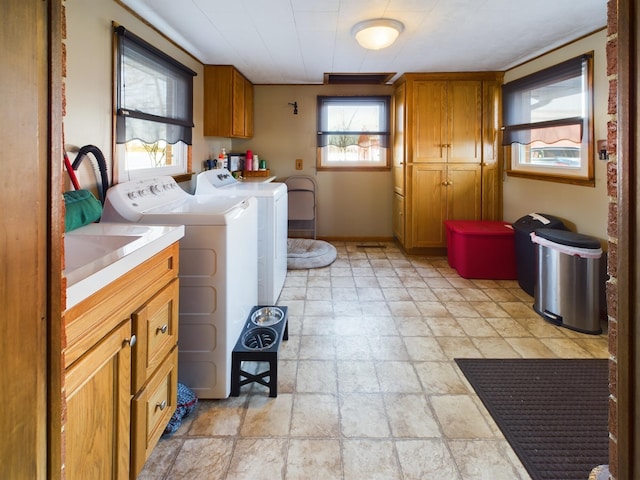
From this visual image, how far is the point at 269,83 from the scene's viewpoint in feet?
17.4

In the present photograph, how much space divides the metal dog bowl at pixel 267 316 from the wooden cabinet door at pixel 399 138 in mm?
2833

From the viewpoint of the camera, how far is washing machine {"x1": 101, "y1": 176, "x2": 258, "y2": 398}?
186 cm

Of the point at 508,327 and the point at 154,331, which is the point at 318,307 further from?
the point at 154,331

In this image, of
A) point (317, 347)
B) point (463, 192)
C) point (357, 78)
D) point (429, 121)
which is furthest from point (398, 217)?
point (317, 347)

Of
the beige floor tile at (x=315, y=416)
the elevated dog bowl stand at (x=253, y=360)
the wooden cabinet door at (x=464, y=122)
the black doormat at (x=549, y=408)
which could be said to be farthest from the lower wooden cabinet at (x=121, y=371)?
the wooden cabinet door at (x=464, y=122)

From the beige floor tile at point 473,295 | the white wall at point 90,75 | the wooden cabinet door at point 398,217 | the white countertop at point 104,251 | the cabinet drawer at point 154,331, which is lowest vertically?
the beige floor tile at point 473,295

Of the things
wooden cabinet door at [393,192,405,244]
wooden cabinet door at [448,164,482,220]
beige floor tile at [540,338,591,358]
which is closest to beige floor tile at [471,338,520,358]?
beige floor tile at [540,338,591,358]

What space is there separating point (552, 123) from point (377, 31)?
1.79m

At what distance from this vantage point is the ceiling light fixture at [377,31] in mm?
2959

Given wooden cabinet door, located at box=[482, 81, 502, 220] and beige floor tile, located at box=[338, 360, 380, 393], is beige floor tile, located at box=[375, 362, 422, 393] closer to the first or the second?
beige floor tile, located at box=[338, 360, 380, 393]

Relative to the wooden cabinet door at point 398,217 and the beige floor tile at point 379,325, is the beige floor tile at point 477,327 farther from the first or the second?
the wooden cabinet door at point 398,217

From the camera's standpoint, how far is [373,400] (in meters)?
1.97

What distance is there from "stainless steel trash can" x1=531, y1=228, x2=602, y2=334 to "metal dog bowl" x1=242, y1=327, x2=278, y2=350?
1985 mm

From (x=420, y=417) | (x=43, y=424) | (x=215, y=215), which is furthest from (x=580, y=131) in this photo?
(x=43, y=424)
